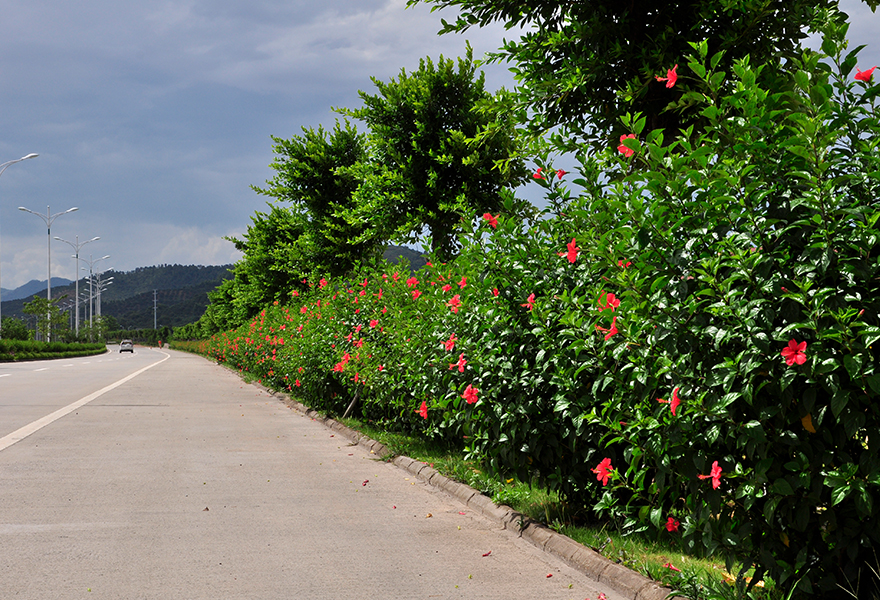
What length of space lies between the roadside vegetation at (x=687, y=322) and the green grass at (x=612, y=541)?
0.03 m

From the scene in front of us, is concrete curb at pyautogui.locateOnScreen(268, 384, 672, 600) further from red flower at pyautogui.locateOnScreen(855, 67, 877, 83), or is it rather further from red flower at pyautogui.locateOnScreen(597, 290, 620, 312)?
red flower at pyautogui.locateOnScreen(855, 67, 877, 83)

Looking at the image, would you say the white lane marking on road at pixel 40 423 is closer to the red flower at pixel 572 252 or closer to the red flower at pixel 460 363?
the red flower at pixel 460 363

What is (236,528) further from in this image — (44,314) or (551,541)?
(44,314)

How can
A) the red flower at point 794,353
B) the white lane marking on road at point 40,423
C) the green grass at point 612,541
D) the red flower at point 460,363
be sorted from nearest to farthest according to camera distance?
the red flower at point 794,353, the green grass at point 612,541, the red flower at point 460,363, the white lane marking on road at point 40,423

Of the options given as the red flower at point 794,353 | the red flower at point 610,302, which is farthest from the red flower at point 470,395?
the red flower at point 794,353

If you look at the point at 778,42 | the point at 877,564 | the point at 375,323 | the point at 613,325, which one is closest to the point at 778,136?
the point at 613,325

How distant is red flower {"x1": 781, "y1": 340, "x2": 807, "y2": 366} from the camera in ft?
9.73

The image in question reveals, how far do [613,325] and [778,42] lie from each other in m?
3.99

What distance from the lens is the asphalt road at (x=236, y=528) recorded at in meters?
4.23

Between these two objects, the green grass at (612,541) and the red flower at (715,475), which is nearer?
the red flower at (715,475)

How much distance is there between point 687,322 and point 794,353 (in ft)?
1.88

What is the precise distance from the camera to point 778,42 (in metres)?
6.34

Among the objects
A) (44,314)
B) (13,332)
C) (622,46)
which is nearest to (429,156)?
(622,46)

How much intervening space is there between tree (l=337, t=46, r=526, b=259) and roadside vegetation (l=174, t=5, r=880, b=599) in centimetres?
500
